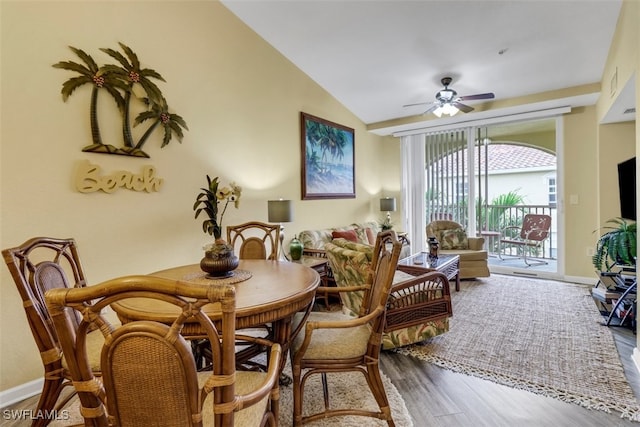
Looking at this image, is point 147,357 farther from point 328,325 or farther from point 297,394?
point 297,394

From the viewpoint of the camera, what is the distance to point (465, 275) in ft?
15.0

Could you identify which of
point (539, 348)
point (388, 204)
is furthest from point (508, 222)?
point (539, 348)

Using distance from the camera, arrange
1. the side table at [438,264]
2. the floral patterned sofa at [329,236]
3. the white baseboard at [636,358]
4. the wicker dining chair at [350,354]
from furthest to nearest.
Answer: the floral patterned sofa at [329,236], the side table at [438,264], the white baseboard at [636,358], the wicker dining chair at [350,354]

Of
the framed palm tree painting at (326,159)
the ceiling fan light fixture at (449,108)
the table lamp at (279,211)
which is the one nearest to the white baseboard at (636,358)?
the ceiling fan light fixture at (449,108)

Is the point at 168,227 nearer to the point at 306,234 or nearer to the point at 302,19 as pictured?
the point at 306,234

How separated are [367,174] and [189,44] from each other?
384cm

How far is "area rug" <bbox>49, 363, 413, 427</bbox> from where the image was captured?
1.74 meters

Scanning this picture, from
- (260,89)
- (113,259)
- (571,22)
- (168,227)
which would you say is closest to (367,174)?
(260,89)

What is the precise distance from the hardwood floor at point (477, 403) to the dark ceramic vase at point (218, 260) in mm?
1371

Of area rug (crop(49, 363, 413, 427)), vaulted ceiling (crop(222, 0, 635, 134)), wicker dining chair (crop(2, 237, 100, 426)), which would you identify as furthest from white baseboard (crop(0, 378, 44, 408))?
vaulted ceiling (crop(222, 0, 635, 134))

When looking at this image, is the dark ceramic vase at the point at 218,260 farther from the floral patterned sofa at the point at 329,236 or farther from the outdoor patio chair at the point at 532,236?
the outdoor patio chair at the point at 532,236

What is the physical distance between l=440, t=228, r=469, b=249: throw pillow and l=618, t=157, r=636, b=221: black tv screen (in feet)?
6.15

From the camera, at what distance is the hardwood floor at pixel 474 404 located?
1.74 m

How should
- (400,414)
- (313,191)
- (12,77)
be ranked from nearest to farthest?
(400,414), (12,77), (313,191)
